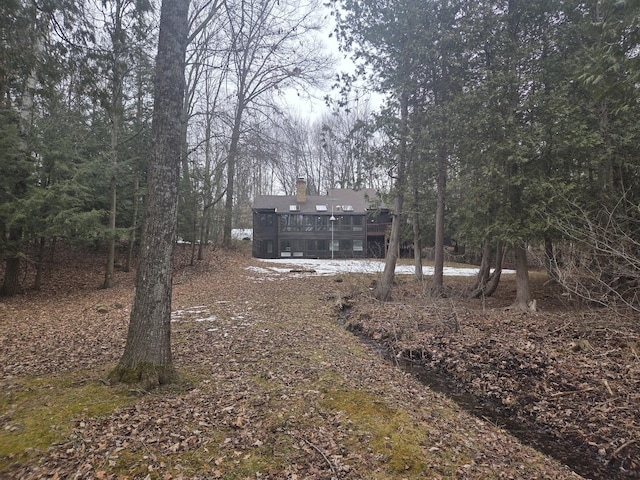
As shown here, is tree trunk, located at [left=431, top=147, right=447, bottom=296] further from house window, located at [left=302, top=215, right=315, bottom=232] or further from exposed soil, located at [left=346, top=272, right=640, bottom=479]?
house window, located at [left=302, top=215, right=315, bottom=232]

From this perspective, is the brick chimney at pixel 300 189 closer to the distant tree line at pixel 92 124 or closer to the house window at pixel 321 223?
the house window at pixel 321 223

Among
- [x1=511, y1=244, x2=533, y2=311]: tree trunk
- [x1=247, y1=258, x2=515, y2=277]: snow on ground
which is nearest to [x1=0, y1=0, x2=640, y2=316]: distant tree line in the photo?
[x1=511, y1=244, x2=533, y2=311]: tree trunk

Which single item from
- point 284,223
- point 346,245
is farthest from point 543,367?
point 284,223

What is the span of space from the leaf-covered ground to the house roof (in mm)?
23245

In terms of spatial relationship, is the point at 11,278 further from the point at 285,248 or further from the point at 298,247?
the point at 298,247

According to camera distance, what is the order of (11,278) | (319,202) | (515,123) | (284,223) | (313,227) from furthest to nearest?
(319,202)
(313,227)
(284,223)
(11,278)
(515,123)

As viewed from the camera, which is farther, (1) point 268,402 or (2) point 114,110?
(2) point 114,110

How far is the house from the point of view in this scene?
31344mm

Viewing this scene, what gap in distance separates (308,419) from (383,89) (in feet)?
34.3

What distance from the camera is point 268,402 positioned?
414 cm

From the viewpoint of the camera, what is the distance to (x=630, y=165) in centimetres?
830

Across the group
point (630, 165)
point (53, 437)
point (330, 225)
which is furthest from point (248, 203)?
point (53, 437)

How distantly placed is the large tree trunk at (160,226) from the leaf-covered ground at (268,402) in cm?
37

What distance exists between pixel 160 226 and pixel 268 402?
2.42 metres
